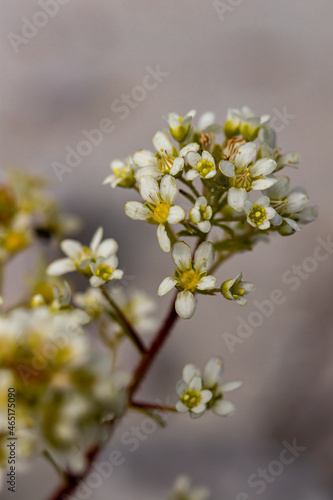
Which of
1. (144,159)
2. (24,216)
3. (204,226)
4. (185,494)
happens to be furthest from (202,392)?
(24,216)

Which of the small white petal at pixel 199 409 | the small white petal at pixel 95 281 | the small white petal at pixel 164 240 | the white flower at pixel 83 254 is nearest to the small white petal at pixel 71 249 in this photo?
the white flower at pixel 83 254

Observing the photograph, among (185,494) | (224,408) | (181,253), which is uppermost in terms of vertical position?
(181,253)

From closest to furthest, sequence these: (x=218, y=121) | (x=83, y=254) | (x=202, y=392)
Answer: (x=202, y=392)
(x=83, y=254)
(x=218, y=121)

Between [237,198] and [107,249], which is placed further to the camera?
[107,249]

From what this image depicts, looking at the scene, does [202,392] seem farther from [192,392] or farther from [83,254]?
[83,254]

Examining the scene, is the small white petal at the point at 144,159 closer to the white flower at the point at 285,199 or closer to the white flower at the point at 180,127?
the white flower at the point at 180,127

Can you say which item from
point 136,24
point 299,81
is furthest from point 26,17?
point 299,81

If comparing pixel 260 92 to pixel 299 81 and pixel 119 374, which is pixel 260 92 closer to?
pixel 299 81
